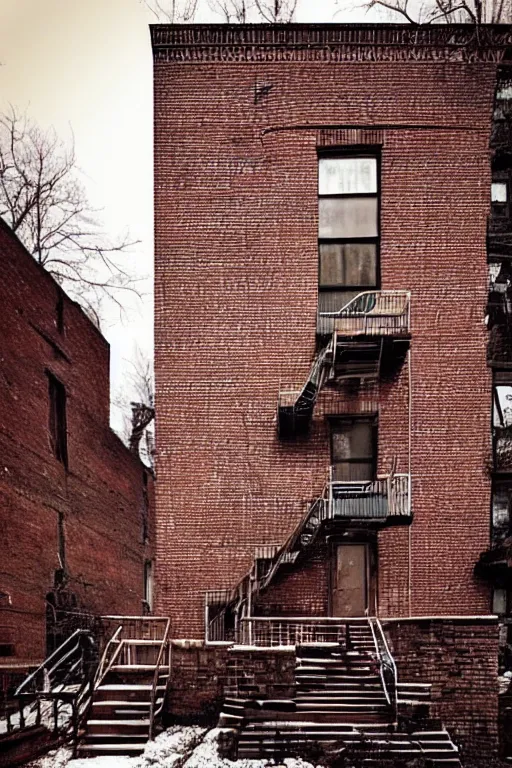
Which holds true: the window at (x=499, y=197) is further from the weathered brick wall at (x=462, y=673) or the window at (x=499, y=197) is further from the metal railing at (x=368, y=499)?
the weathered brick wall at (x=462, y=673)

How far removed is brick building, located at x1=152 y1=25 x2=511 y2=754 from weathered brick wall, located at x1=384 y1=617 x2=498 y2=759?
1648mm

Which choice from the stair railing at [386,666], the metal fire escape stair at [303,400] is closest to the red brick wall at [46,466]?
the metal fire escape stair at [303,400]

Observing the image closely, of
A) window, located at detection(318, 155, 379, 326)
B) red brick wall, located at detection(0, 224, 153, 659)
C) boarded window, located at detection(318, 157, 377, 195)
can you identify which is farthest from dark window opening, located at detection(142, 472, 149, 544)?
boarded window, located at detection(318, 157, 377, 195)

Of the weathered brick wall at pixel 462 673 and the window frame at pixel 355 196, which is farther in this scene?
the window frame at pixel 355 196

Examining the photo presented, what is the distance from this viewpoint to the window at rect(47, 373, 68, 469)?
16344 mm

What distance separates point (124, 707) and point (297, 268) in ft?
23.5

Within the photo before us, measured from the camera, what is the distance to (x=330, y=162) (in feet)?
46.9

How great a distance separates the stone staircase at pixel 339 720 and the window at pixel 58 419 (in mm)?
6914

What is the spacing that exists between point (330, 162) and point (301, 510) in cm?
575

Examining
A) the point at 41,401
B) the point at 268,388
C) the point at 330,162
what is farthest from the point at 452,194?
the point at 41,401

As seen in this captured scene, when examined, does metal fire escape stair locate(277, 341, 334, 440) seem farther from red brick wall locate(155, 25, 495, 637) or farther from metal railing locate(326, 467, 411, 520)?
metal railing locate(326, 467, 411, 520)

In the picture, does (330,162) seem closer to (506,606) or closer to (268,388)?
(268,388)

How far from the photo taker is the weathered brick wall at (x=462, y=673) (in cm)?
1185

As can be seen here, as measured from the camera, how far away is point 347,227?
1427 cm
